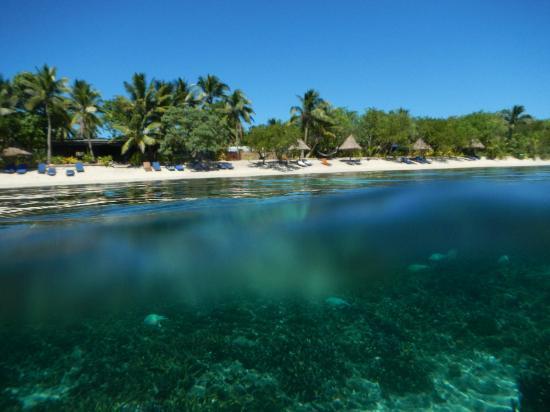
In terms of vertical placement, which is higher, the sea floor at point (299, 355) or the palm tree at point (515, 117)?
the palm tree at point (515, 117)

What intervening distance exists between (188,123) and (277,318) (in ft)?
114

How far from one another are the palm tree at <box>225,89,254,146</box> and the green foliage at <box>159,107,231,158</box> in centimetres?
961

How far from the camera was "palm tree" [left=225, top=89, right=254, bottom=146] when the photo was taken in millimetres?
47562

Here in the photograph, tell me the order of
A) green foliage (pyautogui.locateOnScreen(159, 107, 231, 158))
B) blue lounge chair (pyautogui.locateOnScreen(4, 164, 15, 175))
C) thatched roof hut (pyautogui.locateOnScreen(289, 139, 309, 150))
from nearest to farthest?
1. blue lounge chair (pyautogui.locateOnScreen(4, 164, 15, 175))
2. green foliage (pyautogui.locateOnScreen(159, 107, 231, 158))
3. thatched roof hut (pyautogui.locateOnScreen(289, 139, 309, 150))

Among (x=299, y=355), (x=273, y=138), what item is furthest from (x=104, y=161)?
(x=299, y=355)

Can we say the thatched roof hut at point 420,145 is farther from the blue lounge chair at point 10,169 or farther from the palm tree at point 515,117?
the blue lounge chair at point 10,169

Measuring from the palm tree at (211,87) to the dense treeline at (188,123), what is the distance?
14 cm

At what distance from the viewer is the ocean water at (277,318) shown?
Result: 449cm

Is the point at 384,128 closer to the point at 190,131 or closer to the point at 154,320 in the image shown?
the point at 190,131

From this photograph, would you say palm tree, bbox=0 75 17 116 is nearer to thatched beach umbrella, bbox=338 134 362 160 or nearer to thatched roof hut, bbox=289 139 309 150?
thatched roof hut, bbox=289 139 309 150

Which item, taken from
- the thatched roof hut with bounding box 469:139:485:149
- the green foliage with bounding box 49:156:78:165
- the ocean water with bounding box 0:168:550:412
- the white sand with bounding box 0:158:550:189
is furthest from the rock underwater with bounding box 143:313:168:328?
the thatched roof hut with bounding box 469:139:485:149

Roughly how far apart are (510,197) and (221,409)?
2323 centimetres

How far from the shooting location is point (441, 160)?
184ft

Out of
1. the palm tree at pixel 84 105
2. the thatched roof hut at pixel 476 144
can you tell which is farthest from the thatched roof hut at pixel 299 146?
the thatched roof hut at pixel 476 144
